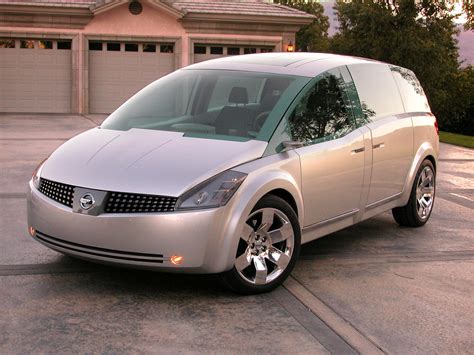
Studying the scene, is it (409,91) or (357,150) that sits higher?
(409,91)

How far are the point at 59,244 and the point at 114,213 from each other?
57cm

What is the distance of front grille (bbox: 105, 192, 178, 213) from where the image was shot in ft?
15.0

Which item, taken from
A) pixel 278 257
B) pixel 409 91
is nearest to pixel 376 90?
pixel 409 91

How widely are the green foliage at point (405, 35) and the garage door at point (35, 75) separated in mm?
11434

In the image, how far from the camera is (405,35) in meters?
26.4

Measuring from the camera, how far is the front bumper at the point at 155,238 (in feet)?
14.9

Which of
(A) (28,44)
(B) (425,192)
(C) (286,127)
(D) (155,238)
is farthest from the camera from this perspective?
(A) (28,44)

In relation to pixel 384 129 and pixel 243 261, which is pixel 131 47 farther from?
pixel 243 261

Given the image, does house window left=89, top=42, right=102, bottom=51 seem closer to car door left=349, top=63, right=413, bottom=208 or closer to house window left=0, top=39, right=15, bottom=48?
house window left=0, top=39, right=15, bottom=48

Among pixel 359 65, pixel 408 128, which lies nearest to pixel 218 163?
pixel 359 65

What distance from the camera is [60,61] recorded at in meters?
23.7

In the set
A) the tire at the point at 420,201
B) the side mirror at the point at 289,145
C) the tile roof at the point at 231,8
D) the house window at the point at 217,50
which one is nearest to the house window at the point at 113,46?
the tile roof at the point at 231,8

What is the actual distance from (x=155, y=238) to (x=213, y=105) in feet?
5.76

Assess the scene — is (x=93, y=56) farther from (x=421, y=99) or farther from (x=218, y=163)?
(x=218, y=163)
